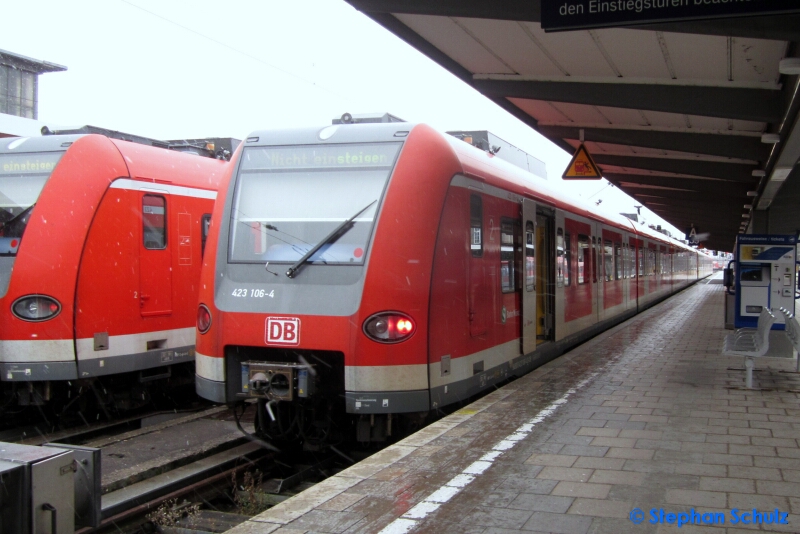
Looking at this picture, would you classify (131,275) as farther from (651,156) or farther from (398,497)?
(651,156)

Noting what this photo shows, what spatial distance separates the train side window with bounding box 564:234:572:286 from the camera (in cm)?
1082

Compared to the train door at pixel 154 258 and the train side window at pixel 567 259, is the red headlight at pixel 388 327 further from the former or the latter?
the train side window at pixel 567 259

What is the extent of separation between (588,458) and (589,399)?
7.99ft

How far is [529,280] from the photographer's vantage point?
29.2ft

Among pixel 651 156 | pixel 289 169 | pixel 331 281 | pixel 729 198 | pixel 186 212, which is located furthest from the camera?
pixel 729 198

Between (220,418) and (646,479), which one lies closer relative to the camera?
(646,479)

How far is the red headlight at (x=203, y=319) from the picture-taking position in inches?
252

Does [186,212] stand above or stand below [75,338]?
above

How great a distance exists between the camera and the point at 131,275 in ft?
26.9

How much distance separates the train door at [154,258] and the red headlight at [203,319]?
2.13 metres

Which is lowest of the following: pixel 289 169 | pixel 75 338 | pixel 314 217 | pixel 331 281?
pixel 75 338

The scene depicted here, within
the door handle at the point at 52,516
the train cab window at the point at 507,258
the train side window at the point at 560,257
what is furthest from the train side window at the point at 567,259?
the door handle at the point at 52,516

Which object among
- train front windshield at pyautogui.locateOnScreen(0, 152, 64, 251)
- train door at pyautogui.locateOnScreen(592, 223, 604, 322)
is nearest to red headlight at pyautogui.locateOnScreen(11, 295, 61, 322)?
train front windshield at pyautogui.locateOnScreen(0, 152, 64, 251)

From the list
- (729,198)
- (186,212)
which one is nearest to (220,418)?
(186,212)
